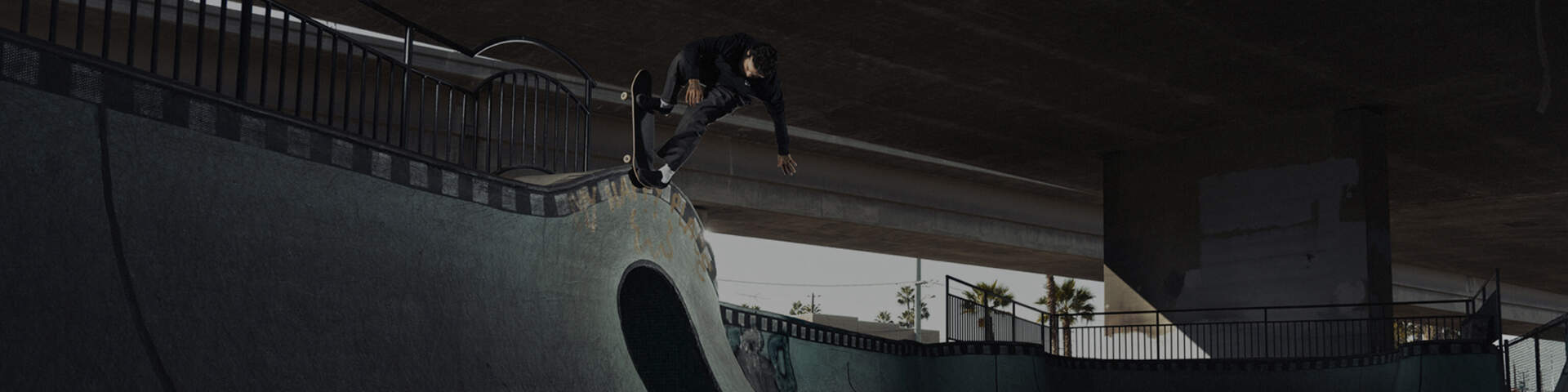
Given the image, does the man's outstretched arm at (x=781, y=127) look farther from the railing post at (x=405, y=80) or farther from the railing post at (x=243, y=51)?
the railing post at (x=243, y=51)

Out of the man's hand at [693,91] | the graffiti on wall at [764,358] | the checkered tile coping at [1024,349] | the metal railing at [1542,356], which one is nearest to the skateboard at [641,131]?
the man's hand at [693,91]

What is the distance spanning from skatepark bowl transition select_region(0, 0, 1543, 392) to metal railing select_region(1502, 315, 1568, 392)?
14769 millimetres

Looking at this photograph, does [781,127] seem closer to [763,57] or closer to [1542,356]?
[763,57]

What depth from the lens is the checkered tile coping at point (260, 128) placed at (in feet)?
17.6

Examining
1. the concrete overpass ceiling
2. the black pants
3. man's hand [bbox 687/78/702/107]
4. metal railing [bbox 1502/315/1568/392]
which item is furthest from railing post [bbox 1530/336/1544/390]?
man's hand [bbox 687/78/702/107]

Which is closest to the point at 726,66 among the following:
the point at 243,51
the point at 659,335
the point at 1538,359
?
the point at 659,335

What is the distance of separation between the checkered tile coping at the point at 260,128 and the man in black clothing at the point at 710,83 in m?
0.74

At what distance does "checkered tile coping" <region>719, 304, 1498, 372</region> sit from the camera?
53.1 ft

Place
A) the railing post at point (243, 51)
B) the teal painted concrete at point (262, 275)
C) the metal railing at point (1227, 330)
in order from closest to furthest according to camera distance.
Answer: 1. the teal painted concrete at point (262, 275)
2. the railing post at point (243, 51)
3. the metal railing at point (1227, 330)

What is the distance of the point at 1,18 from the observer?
2173 centimetres

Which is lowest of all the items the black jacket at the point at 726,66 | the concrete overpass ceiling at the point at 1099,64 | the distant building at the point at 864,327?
the distant building at the point at 864,327

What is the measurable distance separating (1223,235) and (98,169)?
83.4ft

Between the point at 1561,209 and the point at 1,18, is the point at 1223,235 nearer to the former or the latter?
the point at 1561,209

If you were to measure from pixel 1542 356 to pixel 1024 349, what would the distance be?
851 centimetres
